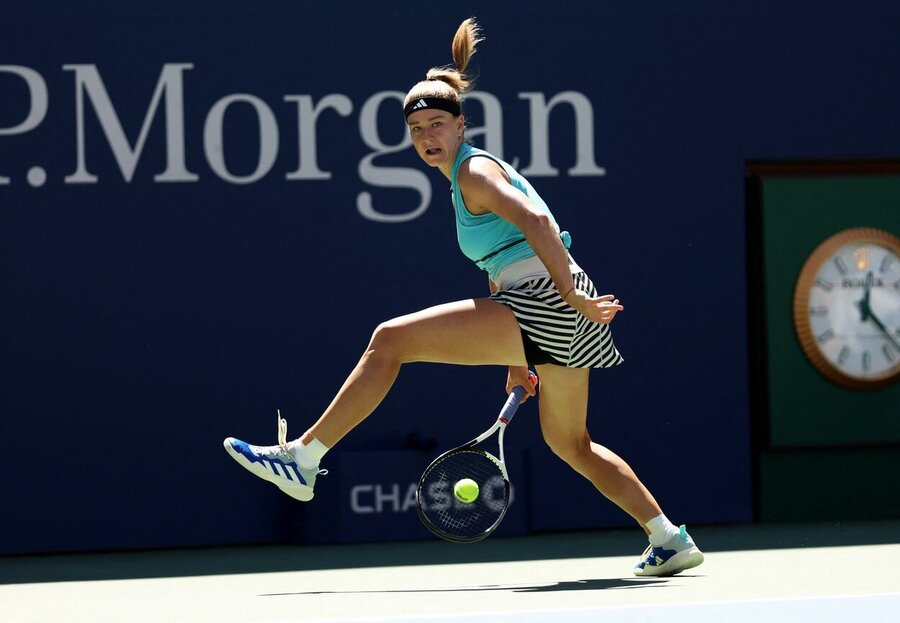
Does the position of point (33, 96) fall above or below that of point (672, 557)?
above

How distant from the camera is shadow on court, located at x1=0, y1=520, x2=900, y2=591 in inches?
220

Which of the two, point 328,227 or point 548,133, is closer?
point 328,227

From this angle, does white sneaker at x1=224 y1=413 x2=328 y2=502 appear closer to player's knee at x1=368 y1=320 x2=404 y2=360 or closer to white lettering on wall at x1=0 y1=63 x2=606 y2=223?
player's knee at x1=368 y1=320 x2=404 y2=360

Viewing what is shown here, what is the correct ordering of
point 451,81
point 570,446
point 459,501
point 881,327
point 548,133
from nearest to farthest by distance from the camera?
point 570,446
point 451,81
point 459,501
point 548,133
point 881,327

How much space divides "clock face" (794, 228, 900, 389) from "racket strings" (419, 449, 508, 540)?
1.76 meters

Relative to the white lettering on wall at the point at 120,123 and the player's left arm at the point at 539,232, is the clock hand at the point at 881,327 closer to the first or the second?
the player's left arm at the point at 539,232

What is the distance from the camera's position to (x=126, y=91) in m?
6.28

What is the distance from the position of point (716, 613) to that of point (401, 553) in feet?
6.84

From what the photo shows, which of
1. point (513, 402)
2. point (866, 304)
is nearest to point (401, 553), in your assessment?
point (513, 402)

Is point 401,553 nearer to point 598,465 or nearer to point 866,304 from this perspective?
point 598,465

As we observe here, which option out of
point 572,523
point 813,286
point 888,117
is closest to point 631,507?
point 572,523

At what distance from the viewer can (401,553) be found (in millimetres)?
5898

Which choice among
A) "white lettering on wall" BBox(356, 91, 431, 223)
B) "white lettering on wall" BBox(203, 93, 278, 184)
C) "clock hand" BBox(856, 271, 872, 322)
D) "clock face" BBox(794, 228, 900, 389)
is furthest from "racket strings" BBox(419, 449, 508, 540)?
"clock hand" BBox(856, 271, 872, 322)

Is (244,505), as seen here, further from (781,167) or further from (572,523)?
(781,167)
